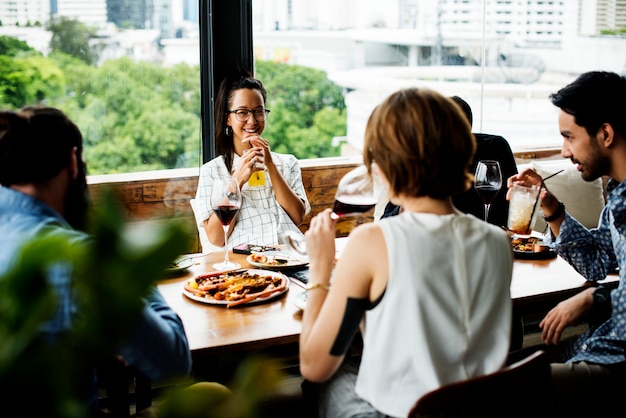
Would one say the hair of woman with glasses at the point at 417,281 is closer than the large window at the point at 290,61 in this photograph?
Yes

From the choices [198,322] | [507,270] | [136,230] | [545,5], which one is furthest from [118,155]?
[136,230]

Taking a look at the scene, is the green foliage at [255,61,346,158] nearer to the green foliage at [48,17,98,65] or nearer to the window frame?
the window frame

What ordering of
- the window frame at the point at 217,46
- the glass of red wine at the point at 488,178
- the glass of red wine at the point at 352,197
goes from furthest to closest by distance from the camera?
1. the window frame at the point at 217,46
2. the glass of red wine at the point at 488,178
3. the glass of red wine at the point at 352,197

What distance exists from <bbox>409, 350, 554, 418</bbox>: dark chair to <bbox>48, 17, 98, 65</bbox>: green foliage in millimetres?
2798

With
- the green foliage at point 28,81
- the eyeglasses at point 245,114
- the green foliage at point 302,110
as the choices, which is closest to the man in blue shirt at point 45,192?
the eyeglasses at point 245,114

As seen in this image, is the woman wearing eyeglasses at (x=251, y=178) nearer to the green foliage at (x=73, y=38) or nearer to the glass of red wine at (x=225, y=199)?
the glass of red wine at (x=225, y=199)

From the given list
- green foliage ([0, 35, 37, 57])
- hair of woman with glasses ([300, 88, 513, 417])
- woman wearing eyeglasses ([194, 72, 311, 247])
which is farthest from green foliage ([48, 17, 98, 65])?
hair of woman with glasses ([300, 88, 513, 417])

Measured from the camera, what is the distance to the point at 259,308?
2.02 meters

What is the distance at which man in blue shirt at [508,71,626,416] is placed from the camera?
1990 millimetres

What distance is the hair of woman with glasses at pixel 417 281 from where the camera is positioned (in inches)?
57.2

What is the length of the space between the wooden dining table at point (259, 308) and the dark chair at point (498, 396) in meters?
0.56

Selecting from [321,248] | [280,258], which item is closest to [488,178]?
[280,258]

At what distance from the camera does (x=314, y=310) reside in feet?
5.11

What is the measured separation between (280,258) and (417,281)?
1.03m
